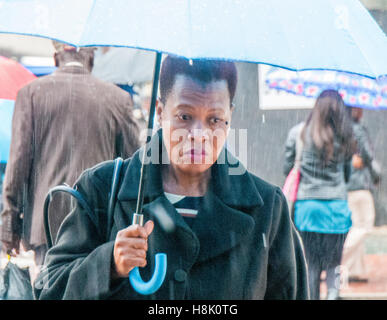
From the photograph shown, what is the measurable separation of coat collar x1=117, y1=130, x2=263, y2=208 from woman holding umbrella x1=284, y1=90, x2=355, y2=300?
2.59 metres

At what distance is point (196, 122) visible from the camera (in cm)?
251

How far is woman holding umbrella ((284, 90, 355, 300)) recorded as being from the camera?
16.9ft

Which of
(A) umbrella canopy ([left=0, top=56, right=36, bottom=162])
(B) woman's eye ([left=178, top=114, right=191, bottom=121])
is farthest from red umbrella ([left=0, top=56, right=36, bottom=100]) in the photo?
(B) woman's eye ([left=178, top=114, right=191, bottom=121])

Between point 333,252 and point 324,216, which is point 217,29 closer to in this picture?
point 324,216

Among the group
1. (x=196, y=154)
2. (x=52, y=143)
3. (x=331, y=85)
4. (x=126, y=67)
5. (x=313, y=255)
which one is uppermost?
(x=126, y=67)

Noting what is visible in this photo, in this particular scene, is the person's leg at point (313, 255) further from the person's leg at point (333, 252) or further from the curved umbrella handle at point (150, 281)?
the curved umbrella handle at point (150, 281)

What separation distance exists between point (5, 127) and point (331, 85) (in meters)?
2.51

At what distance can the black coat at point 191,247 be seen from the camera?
248cm

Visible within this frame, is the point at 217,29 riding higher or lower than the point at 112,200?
higher

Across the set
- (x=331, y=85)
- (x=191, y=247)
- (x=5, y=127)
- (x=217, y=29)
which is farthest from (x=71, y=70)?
(x=331, y=85)

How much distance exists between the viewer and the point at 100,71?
6855 millimetres

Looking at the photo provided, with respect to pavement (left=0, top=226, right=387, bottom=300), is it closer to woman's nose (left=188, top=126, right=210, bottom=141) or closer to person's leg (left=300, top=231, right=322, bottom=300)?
person's leg (left=300, top=231, right=322, bottom=300)

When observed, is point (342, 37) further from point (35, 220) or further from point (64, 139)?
point (35, 220)
